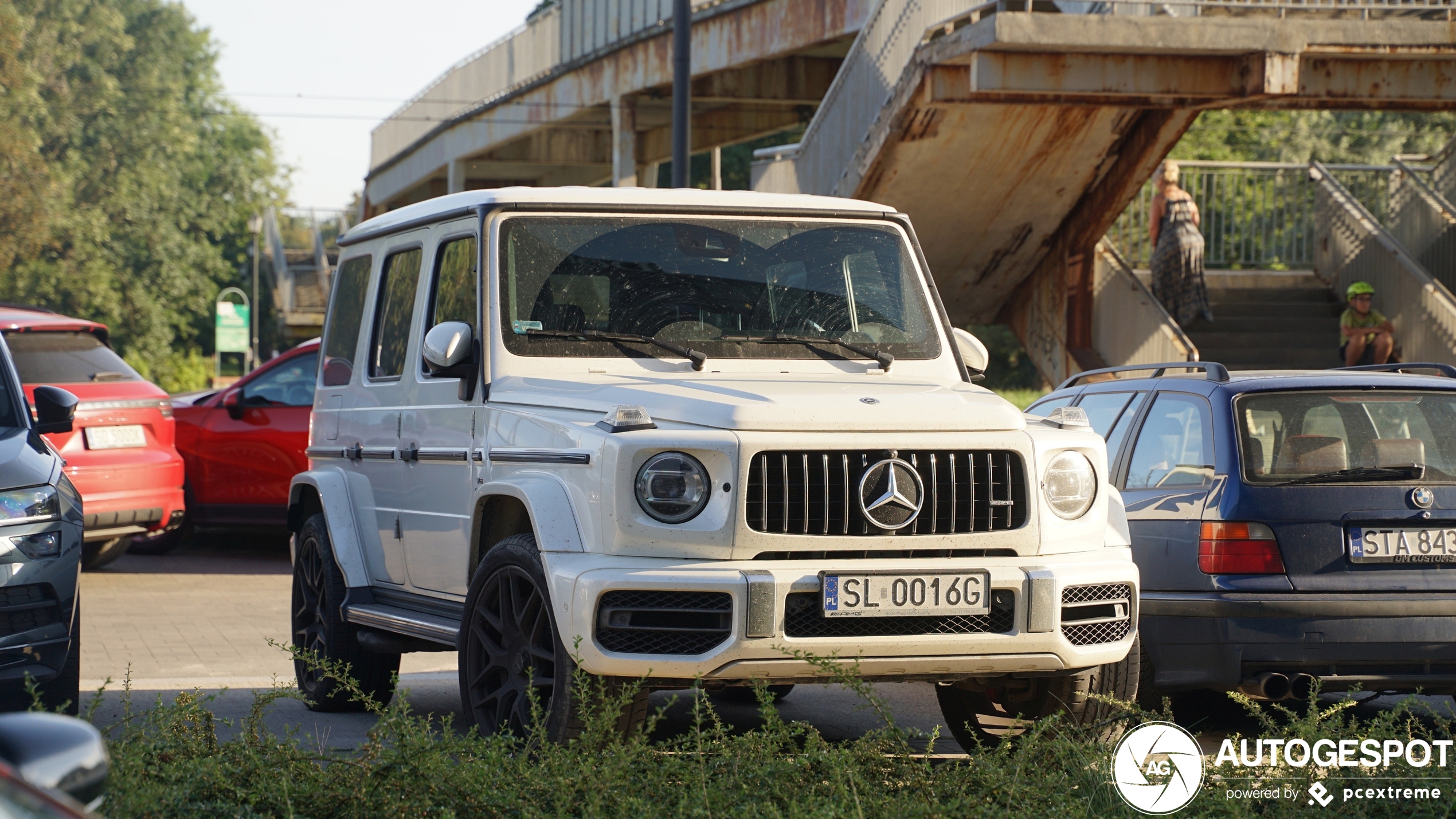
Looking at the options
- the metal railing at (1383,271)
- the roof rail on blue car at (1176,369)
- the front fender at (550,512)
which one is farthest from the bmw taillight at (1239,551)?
the metal railing at (1383,271)

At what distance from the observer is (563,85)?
93.9 feet

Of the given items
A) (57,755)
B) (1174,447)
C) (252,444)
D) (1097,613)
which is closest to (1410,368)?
(1174,447)

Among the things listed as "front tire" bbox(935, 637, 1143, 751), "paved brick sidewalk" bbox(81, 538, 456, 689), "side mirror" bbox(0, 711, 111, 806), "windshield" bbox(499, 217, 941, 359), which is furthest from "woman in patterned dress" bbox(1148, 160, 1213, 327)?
"side mirror" bbox(0, 711, 111, 806)

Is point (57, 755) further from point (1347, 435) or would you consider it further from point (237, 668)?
point (237, 668)

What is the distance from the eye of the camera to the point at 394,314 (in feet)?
22.8

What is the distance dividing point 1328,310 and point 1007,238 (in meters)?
4.04

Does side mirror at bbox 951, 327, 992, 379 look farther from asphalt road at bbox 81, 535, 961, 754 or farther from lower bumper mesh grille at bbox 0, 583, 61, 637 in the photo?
lower bumper mesh grille at bbox 0, 583, 61, 637

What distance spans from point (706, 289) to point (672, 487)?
1415 millimetres

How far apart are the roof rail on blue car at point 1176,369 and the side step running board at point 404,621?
314 cm

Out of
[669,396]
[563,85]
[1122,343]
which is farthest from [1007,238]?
[669,396]

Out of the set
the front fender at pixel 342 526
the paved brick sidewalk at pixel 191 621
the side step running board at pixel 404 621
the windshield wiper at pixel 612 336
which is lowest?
the paved brick sidewalk at pixel 191 621

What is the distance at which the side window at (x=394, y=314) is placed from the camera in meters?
6.73

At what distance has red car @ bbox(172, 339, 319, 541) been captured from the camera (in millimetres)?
13820

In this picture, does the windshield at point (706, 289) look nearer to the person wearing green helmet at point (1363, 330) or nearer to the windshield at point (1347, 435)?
the windshield at point (1347, 435)
